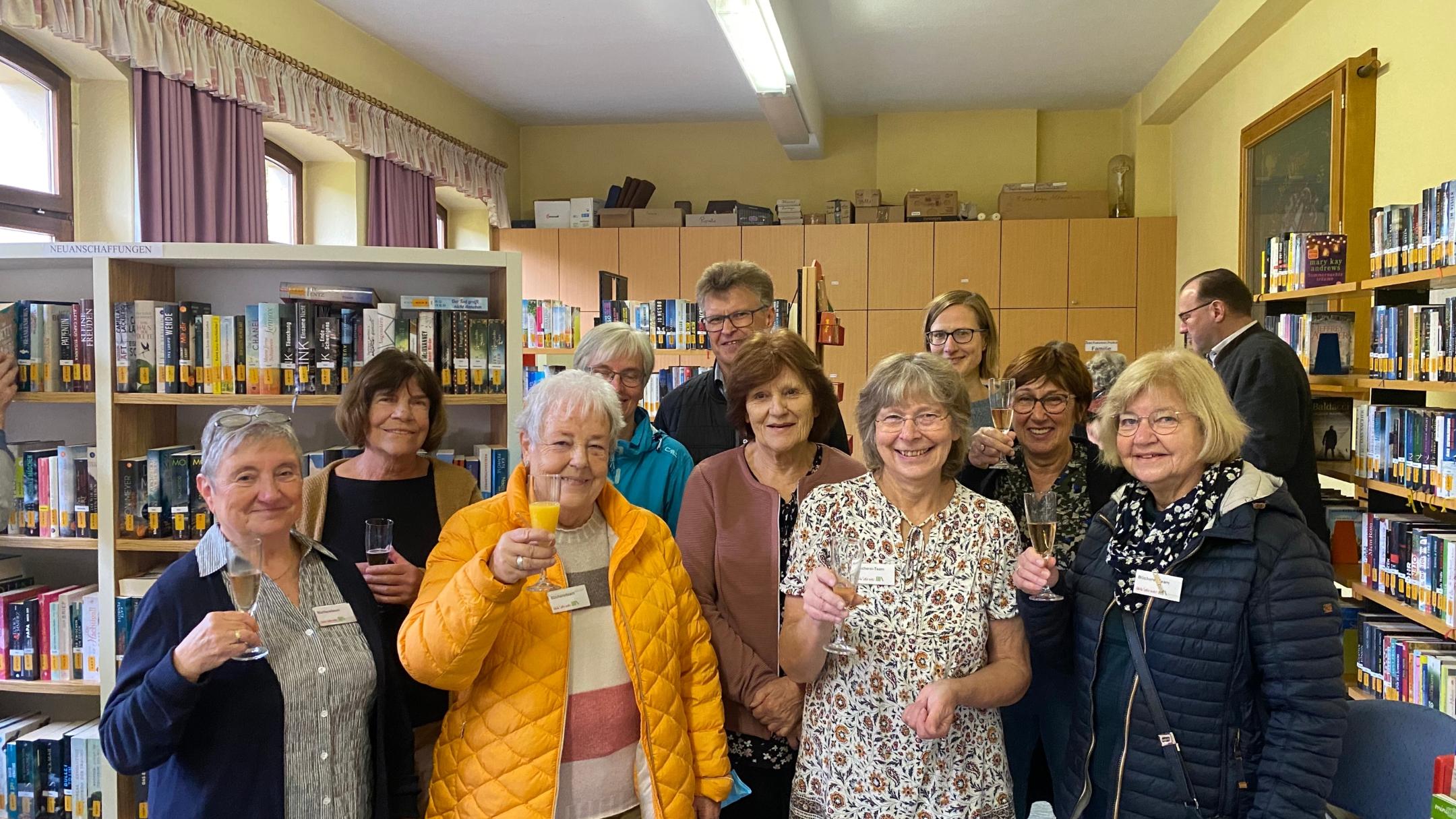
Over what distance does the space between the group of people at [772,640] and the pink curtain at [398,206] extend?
16.9 ft

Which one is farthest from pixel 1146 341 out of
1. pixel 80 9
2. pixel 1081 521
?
pixel 80 9

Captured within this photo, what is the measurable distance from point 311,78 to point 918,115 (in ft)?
16.9

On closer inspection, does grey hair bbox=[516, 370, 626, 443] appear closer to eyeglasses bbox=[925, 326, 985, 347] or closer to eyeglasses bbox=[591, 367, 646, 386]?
eyeglasses bbox=[591, 367, 646, 386]

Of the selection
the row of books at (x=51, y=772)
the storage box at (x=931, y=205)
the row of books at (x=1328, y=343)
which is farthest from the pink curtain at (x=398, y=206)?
the row of books at (x=1328, y=343)

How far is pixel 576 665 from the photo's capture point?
5.83 feet

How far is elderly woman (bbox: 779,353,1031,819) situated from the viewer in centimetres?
176

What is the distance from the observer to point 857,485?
1.89 m

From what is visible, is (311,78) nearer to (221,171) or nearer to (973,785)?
(221,171)

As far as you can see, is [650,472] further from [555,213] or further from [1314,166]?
[555,213]

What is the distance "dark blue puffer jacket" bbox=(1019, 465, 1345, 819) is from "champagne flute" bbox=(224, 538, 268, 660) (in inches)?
60.6

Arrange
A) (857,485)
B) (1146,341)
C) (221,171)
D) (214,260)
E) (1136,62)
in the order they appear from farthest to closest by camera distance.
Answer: (1146,341) → (1136,62) → (221,171) → (214,260) → (857,485)

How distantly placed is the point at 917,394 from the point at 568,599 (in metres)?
0.77

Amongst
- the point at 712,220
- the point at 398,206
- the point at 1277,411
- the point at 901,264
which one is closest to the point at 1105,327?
the point at 901,264

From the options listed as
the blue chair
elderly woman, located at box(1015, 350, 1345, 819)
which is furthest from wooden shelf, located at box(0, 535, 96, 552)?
the blue chair
